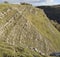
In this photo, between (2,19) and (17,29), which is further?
(17,29)

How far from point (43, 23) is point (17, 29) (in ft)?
71.7

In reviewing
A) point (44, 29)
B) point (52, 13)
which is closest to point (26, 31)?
point (44, 29)

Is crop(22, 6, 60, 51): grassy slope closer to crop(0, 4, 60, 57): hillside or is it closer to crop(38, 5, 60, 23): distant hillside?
crop(0, 4, 60, 57): hillside

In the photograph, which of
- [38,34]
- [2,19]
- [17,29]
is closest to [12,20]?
[17,29]

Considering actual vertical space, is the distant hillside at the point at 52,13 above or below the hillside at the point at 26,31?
above

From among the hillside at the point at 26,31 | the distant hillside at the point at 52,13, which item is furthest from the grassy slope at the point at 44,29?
the distant hillside at the point at 52,13

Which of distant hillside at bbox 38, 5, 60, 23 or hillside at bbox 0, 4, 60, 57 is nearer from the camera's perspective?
hillside at bbox 0, 4, 60, 57

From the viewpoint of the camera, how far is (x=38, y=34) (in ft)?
237

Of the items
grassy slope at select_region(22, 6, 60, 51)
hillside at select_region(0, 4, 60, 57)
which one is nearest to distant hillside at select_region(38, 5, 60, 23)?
hillside at select_region(0, 4, 60, 57)

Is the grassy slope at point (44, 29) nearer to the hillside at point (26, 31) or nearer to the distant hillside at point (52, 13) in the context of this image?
the hillside at point (26, 31)

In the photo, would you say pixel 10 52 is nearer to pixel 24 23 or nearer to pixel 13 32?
pixel 13 32

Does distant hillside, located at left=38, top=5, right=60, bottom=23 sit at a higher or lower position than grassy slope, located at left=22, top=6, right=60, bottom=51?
higher

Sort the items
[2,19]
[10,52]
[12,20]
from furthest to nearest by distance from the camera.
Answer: [12,20] → [2,19] → [10,52]

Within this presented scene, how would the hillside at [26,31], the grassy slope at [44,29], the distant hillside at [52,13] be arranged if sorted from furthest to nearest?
1. the distant hillside at [52,13]
2. the grassy slope at [44,29]
3. the hillside at [26,31]
